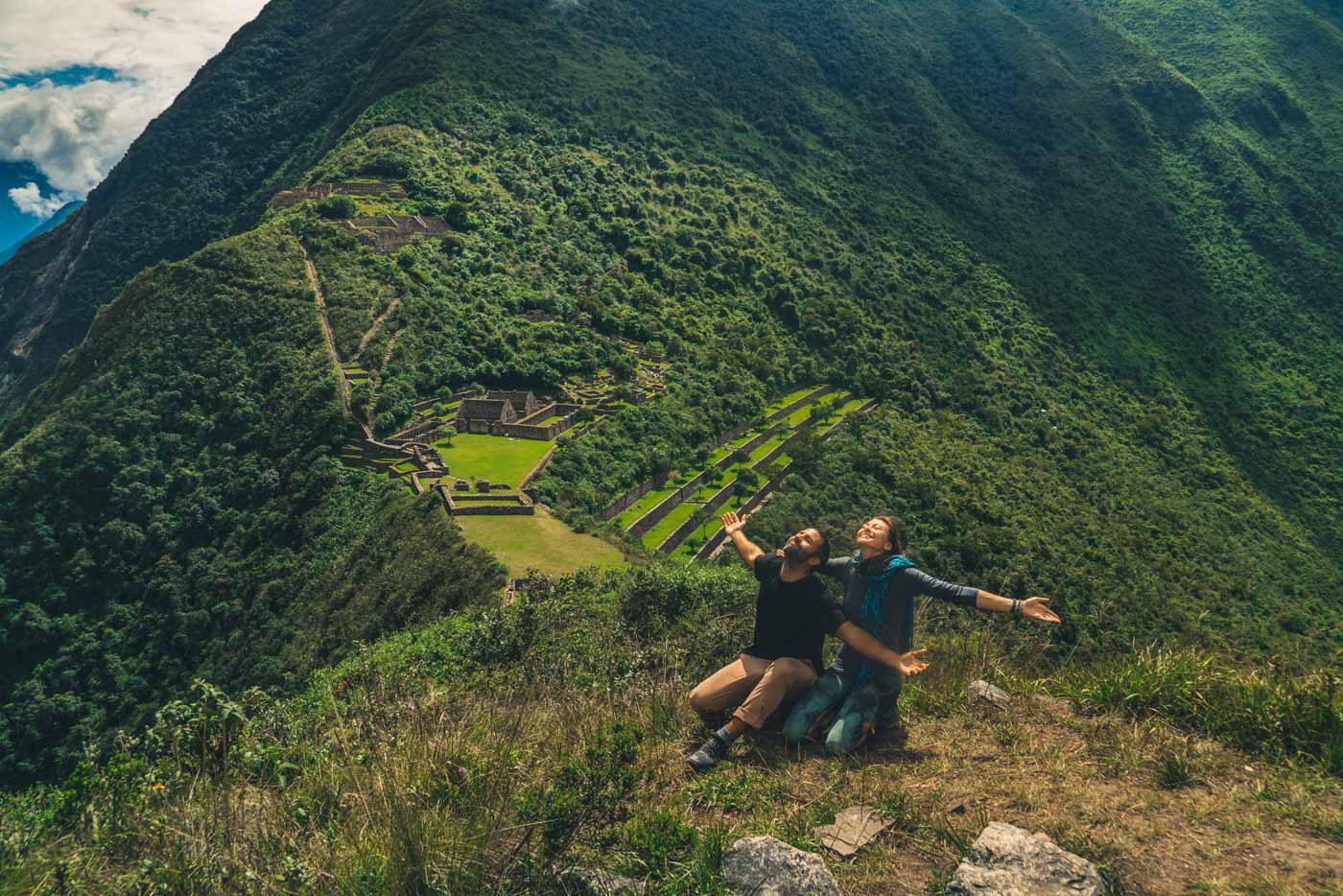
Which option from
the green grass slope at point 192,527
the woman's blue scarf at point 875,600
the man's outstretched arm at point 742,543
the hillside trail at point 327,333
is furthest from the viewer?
the hillside trail at point 327,333

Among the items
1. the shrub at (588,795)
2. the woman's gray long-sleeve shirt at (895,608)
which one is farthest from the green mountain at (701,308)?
the shrub at (588,795)

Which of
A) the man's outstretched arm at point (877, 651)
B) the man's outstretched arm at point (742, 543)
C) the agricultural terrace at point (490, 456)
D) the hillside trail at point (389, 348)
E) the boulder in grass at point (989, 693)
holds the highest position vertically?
the man's outstretched arm at point (742, 543)

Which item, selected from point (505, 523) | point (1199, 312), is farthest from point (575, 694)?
point (1199, 312)

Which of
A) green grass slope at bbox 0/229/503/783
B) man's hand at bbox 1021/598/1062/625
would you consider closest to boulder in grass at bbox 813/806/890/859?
man's hand at bbox 1021/598/1062/625

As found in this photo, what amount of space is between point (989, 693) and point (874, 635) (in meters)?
1.27

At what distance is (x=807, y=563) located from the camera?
4.75 metres

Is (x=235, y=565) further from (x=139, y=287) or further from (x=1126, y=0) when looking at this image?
(x=1126, y=0)

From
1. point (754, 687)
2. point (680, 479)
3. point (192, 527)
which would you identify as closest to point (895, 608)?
point (754, 687)

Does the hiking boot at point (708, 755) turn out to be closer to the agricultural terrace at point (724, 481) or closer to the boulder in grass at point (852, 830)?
the boulder in grass at point (852, 830)

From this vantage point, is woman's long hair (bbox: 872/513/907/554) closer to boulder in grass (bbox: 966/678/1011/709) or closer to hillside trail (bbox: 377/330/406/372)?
boulder in grass (bbox: 966/678/1011/709)

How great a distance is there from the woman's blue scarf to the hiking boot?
102 centimetres

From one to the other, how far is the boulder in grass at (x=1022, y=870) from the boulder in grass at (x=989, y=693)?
1908mm

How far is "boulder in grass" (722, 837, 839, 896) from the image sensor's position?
10.7ft

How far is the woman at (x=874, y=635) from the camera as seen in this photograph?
4652 mm
